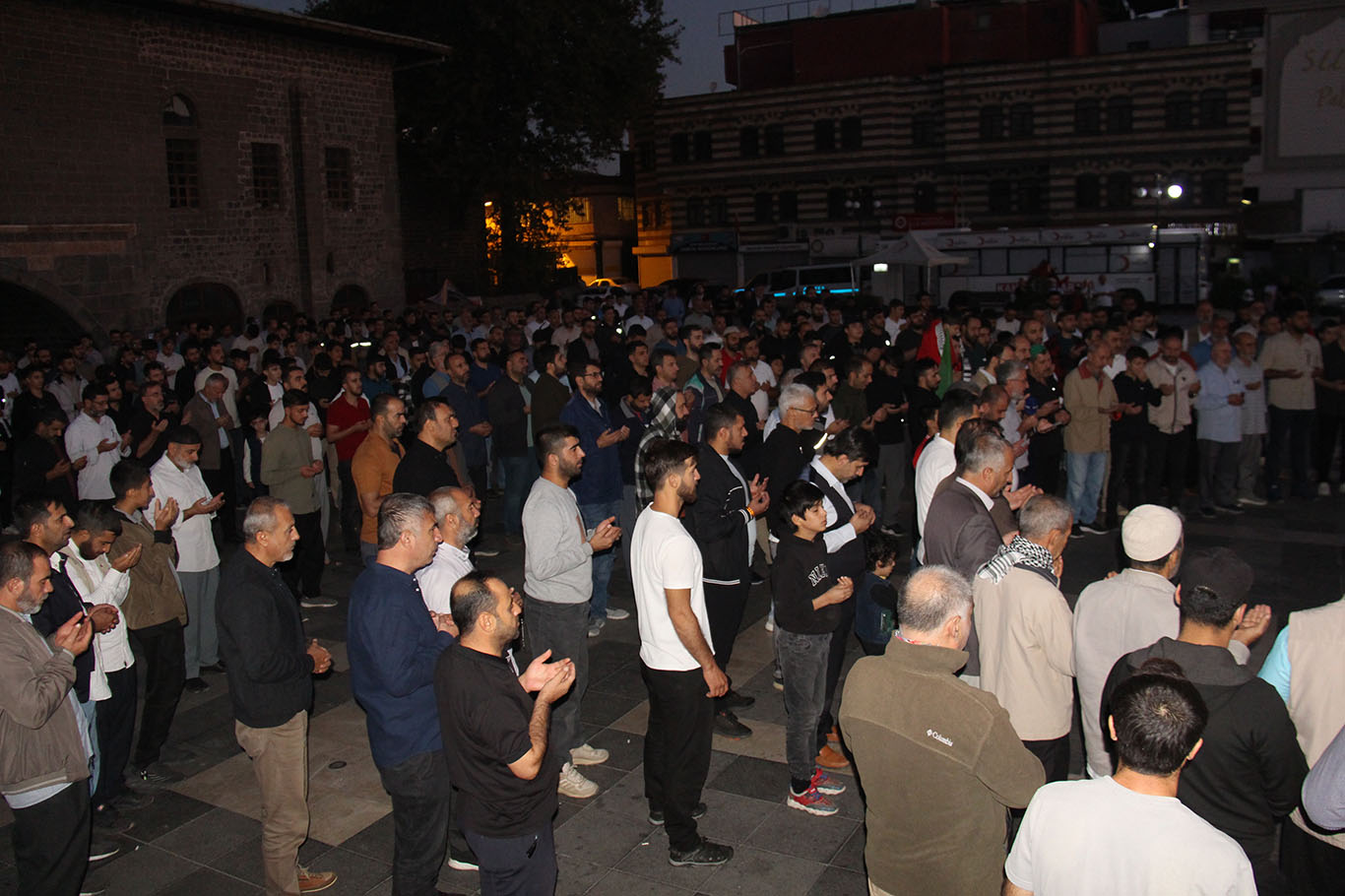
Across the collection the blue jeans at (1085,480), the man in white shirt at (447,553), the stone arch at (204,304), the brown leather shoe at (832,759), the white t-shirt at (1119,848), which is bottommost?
the brown leather shoe at (832,759)

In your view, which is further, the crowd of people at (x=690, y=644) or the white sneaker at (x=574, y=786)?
the white sneaker at (x=574, y=786)

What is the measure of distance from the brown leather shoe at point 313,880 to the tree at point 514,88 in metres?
27.1

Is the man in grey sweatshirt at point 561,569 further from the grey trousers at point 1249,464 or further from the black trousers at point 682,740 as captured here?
the grey trousers at point 1249,464

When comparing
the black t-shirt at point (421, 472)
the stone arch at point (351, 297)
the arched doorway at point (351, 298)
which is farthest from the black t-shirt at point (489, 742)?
the stone arch at point (351, 297)

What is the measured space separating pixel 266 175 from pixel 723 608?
20835mm

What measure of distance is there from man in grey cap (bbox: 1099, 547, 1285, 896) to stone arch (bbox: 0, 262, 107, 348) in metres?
20.4

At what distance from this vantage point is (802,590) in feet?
17.1

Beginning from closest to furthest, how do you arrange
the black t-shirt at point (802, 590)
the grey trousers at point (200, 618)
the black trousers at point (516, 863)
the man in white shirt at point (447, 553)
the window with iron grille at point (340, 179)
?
the black trousers at point (516, 863)
the black t-shirt at point (802, 590)
the man in white shirt at point (447, 553)
the grey trousers at point (200, 618)
the window with iron grille at point (340, 179)

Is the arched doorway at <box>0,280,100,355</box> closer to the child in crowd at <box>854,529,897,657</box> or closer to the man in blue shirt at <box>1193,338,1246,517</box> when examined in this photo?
the child in crowd at <box>854,529,897,657</box>

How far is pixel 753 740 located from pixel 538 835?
2.70 meters

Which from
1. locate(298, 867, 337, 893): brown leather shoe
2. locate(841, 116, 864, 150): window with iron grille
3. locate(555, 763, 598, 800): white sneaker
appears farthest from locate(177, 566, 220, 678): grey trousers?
locate(841, 116, 864, 150): window with iron grille

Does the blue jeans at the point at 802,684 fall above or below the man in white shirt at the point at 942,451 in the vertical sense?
below

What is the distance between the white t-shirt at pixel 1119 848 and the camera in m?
2.63

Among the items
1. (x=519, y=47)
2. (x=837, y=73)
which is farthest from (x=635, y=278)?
(x=519, y=47)
